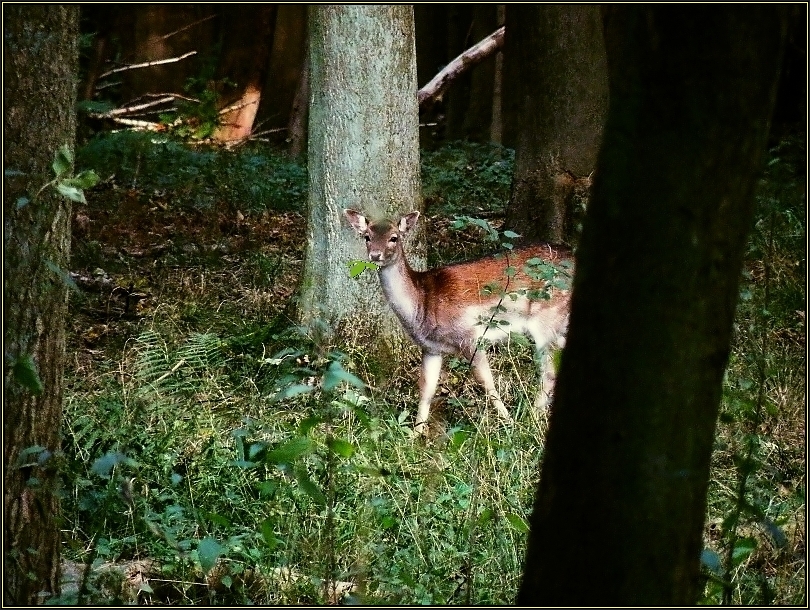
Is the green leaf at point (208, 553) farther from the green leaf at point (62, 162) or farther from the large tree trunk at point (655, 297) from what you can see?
the large tree trunk at point (655, 297)

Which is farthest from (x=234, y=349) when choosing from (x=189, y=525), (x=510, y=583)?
(x=510, y=583)

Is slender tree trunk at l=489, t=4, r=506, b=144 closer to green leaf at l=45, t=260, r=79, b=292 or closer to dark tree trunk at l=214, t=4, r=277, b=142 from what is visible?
dark tree trunk at l=214, t=4, r=277, b=142

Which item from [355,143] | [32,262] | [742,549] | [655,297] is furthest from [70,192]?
[355,143]

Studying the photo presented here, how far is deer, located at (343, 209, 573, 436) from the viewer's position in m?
7.61

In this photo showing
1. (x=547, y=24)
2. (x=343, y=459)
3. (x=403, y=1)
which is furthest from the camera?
(x=547, y=24)

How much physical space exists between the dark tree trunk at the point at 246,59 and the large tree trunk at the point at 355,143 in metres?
10.6

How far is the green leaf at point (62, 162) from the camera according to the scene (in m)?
3.75

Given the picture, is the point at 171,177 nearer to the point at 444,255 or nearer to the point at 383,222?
the point at 444,255

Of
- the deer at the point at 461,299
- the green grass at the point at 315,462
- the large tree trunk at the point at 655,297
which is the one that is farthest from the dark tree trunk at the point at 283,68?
the large tree trunk at the point at 655,297

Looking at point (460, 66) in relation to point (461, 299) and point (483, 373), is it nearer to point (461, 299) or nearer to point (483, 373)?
point (461, 299)

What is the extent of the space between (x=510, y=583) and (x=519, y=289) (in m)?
3.77

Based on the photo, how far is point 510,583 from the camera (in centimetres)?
453

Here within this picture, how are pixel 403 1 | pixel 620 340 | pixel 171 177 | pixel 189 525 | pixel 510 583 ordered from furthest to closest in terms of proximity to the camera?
pixel 171 177 < pixel 403 1 < pixel 189 525 < pixel 510 583 < pixel 620 340

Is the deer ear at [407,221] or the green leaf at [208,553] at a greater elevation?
the deer ear at [407,221]
